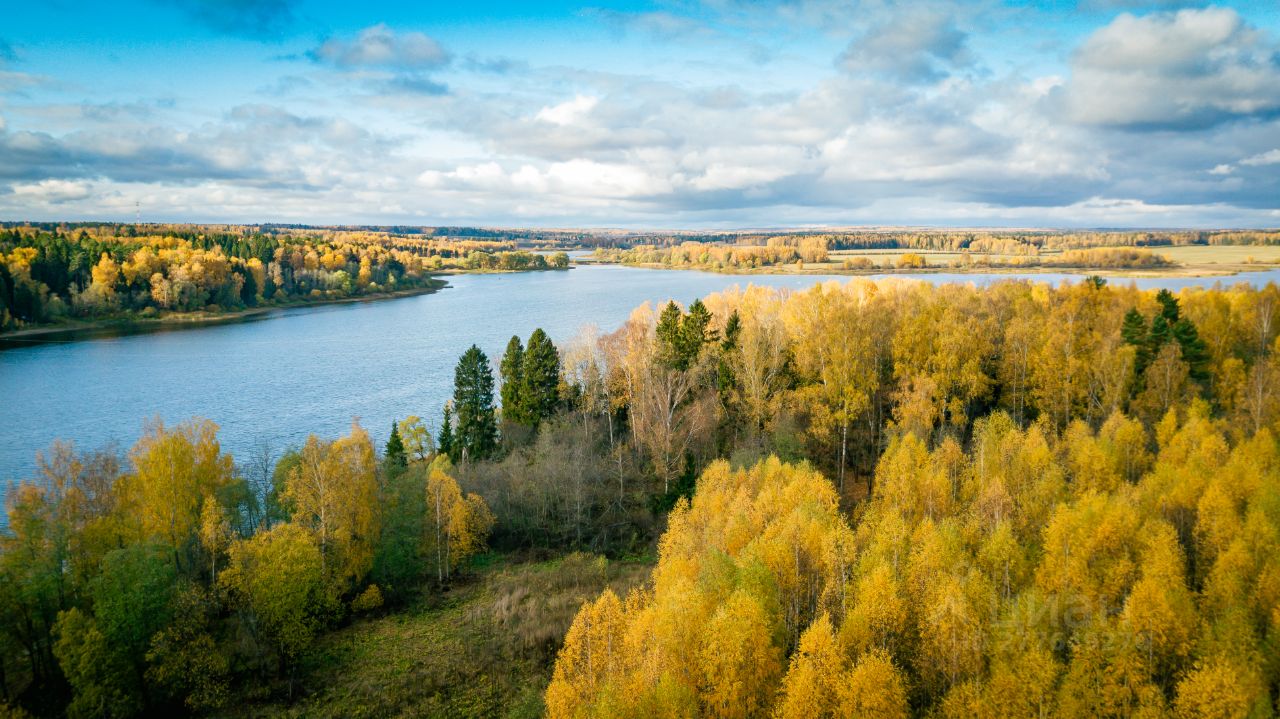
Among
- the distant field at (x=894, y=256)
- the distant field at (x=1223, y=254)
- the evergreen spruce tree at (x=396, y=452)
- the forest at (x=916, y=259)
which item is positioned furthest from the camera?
the distant field at (x=894, y=256)

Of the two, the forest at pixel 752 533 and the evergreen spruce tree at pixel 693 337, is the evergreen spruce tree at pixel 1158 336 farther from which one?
the evergreen spruce tree at pixel 693 337

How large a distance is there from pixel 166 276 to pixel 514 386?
3289 inches

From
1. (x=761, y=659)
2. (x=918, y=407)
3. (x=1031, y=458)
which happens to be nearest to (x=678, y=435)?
(x=918, y=407)

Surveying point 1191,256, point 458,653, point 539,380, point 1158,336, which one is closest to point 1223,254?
point 1191,256

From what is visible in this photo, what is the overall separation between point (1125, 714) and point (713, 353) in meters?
30.9

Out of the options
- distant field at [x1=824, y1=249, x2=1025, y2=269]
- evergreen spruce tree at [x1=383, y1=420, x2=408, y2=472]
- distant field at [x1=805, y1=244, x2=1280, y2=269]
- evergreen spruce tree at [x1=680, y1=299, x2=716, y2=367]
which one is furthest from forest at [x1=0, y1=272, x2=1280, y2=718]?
distant field at [x1=824, y1=249, x2=1025, y2=269]

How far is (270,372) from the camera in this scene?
67.6 m

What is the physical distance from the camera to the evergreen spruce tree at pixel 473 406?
45.6 metres

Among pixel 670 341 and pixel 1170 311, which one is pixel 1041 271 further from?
pixel 670 341

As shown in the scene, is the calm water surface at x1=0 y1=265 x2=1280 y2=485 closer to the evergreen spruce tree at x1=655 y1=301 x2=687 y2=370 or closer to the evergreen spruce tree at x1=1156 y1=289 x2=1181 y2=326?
the evergreen spruce tree at x1=655 y1=301 x2=687 y2=370

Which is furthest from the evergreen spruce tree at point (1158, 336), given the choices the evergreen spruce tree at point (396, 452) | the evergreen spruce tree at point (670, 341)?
the evergreen spruce tree at point (396, 452)

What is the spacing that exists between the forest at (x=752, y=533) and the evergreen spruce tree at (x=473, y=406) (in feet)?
0.73

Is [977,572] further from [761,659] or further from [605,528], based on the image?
[605,528]

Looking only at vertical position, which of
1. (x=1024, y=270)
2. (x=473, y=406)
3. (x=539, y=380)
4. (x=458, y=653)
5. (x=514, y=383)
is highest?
(x=1024, y=270)
